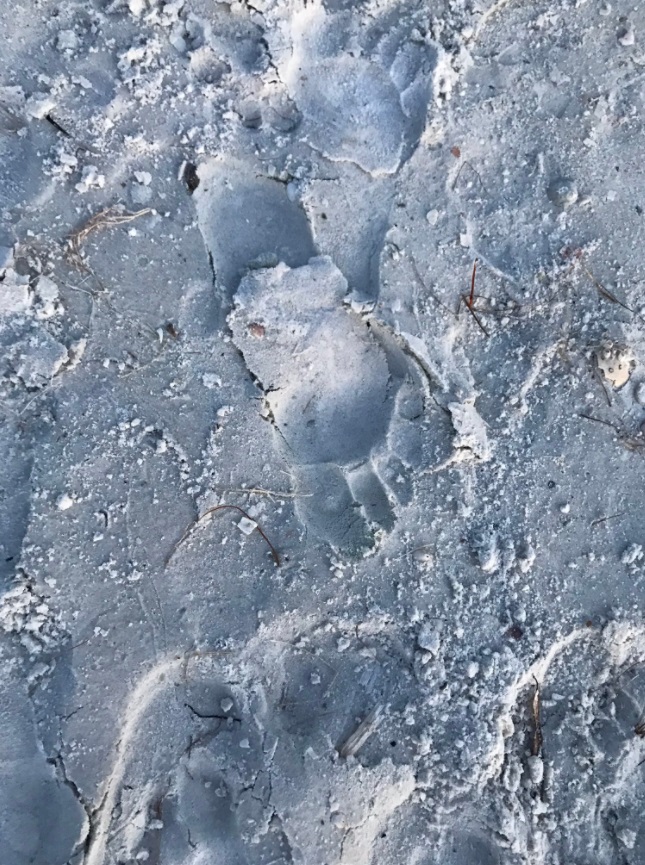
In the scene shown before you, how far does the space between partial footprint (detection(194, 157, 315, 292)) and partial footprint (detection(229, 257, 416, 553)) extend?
9 cm

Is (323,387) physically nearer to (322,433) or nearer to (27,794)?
(322,433)

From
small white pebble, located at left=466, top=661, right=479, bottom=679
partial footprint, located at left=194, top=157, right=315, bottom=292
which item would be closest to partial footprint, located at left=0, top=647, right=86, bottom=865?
small white pebble, located at left=466, top=661, right=479, bottom=679

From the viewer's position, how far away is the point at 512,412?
90.0 inches

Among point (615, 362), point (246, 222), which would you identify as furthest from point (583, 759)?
point (246, 222)

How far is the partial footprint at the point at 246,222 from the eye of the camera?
2229 mm

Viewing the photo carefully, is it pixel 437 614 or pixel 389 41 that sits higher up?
pixel 389 41

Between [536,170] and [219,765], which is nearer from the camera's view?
[219,765]

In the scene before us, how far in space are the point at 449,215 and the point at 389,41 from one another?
67cm

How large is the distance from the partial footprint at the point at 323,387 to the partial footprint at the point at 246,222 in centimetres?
9

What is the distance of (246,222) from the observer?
2.26 metres

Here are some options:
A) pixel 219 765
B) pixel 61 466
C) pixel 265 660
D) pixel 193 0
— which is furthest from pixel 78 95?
pixel 219 765

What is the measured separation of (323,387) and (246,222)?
675 mm

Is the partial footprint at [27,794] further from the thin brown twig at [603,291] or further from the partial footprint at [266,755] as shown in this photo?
the thin brown twig at [603,291]

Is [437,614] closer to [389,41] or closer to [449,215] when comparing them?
[449,215]
